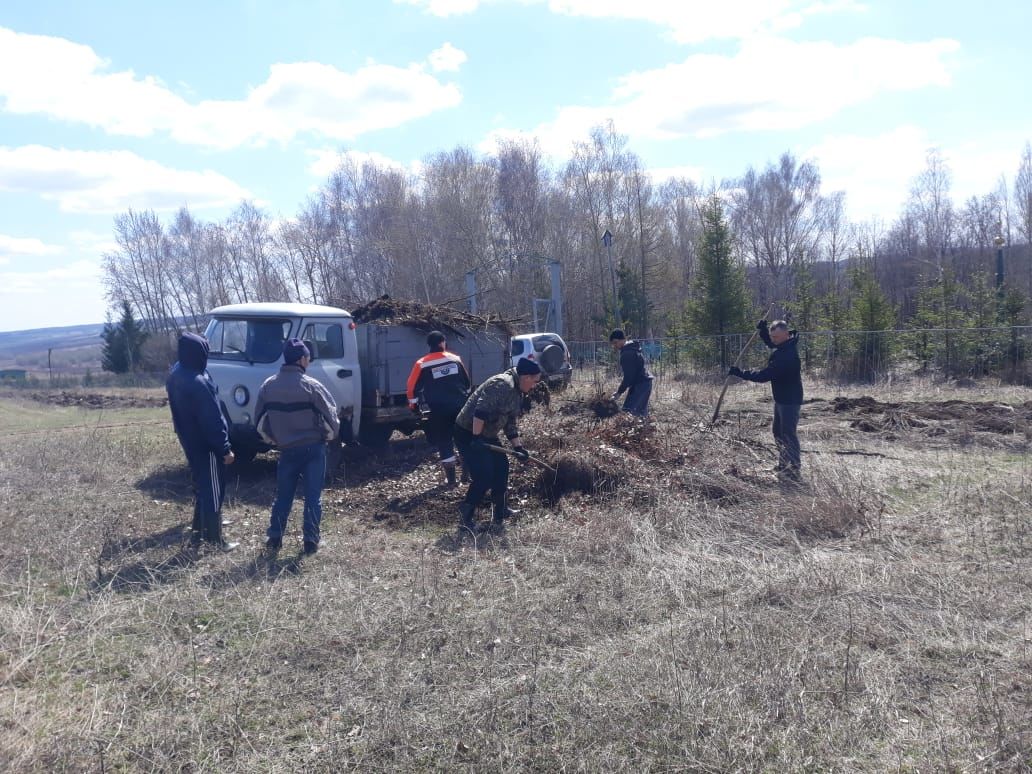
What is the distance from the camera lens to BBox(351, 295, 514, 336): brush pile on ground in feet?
35.6

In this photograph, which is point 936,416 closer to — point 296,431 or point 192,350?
point 296,431

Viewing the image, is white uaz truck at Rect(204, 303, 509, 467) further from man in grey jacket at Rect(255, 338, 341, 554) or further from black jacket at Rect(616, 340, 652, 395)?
black jacket at Rect(616, 340, 652, 395)

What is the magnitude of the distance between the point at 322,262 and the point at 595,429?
42.3m

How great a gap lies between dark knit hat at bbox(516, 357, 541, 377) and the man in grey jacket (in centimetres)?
156

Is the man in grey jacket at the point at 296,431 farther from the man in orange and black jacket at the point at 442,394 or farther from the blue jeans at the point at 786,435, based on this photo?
the blue jeans at the point at 786,435

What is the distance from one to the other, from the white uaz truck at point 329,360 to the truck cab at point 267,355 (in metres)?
0.01

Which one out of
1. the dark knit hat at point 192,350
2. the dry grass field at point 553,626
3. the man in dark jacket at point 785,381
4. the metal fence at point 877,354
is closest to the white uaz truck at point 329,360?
the dry grass field at point 553,626

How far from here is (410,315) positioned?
1096 centimetres

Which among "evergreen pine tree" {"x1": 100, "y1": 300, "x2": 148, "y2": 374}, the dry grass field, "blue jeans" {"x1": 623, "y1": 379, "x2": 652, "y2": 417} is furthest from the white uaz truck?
"evergreen pine tree" {"x1": 100, "y1": 300, "x2": 148, "y2": 374}

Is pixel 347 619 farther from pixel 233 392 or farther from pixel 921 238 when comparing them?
pixel 921 238

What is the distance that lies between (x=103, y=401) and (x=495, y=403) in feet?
86.5

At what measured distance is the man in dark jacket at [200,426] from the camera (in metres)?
6.41

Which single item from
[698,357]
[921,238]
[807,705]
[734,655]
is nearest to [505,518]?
[734,655]

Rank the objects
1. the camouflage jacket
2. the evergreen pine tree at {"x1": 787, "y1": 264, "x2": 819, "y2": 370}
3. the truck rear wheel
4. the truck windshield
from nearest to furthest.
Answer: the camouflage jacket
the truck windshield
the truck rear wheel
the evergreen pine tree at {"x1": 787, "y1": 264, "x2": 819, "y2": 370}
